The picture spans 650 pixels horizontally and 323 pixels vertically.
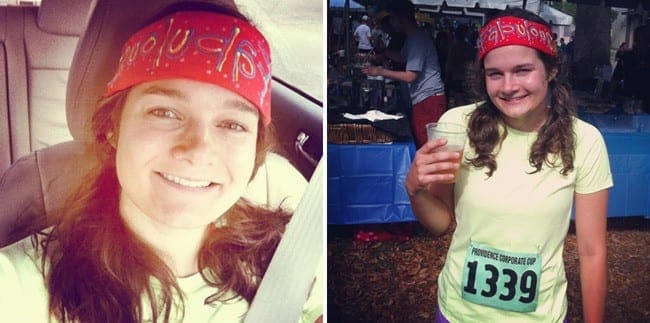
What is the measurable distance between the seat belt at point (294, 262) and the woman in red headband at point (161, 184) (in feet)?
0.69

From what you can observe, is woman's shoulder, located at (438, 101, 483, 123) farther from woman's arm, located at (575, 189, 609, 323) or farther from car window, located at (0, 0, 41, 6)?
car window, located at (0, 0, 41, 6)

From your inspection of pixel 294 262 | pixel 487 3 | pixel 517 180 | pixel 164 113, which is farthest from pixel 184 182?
pixel 487 3

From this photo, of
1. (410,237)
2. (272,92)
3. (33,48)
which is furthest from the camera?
(410,237)

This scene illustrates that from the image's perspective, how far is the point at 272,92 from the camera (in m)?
2.63

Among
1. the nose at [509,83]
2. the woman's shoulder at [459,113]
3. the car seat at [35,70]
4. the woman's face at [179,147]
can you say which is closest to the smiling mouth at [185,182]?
the woman's face at [179,147]

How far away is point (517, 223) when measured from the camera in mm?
2557

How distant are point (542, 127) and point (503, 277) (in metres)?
0.63

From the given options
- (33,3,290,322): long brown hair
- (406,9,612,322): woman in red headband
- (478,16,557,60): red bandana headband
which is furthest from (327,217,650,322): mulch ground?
(478,16,557,60): red bandana headband

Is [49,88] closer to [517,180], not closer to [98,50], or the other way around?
[98,50]

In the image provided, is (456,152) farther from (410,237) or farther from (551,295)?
(551,295)

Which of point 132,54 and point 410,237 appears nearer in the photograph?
point 132,54

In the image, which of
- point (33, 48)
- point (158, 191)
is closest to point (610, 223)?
point (158, 191)

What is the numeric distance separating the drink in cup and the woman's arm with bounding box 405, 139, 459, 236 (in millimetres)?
18

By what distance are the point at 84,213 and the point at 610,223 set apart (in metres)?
2.19
